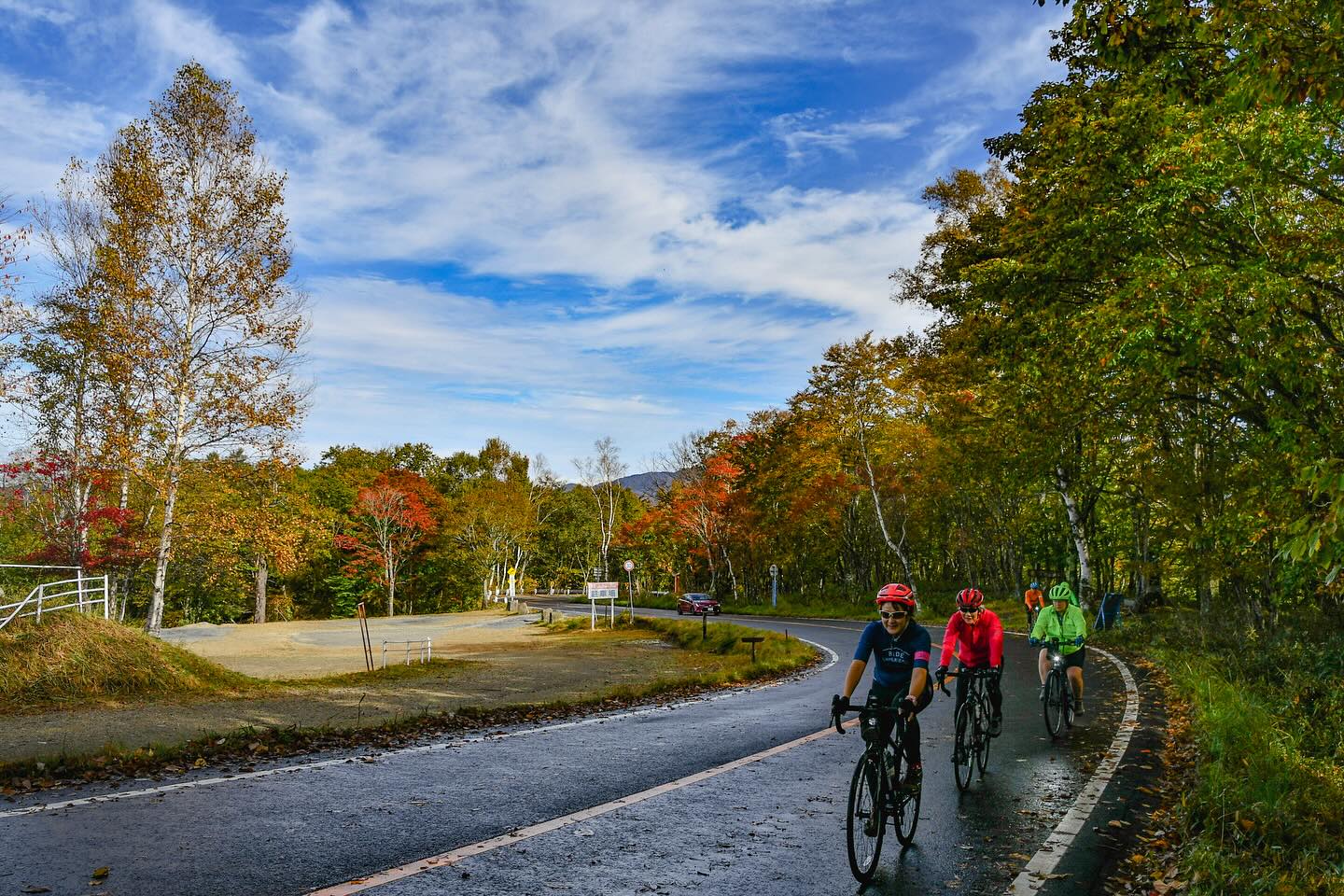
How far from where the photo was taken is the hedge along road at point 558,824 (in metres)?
5.12

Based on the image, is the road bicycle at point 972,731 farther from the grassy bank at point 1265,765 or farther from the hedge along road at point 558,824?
the grassy bank at point 1265,765

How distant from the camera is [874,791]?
544 cm

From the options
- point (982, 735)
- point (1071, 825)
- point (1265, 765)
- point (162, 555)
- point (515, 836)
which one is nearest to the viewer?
point (515, 836)

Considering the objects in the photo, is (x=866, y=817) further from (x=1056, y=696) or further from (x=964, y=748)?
(x=1056, y=696)

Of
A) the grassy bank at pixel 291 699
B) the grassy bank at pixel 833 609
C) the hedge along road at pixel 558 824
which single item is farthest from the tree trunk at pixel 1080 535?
the hedge along road at pixel 558 824

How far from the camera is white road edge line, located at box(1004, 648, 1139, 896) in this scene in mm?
5215

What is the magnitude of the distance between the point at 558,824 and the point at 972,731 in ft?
13.6

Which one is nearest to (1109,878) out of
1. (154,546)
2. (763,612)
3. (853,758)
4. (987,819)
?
(987,819)

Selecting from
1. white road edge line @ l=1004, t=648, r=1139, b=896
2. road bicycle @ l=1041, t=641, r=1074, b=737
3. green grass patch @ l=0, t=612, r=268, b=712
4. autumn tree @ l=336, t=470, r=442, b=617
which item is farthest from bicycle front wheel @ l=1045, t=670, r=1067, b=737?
autumn tree @ l=336, t=470, r=442, b=617

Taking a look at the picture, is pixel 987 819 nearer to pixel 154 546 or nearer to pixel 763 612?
pixel 154 546

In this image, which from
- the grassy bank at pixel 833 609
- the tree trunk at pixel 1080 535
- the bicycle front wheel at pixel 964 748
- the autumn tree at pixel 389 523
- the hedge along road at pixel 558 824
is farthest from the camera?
the autumn tree at pixel 389 523

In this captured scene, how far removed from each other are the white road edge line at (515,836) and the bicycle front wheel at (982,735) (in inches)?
89.0

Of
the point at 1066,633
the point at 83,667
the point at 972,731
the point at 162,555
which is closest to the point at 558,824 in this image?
the point at 972,731

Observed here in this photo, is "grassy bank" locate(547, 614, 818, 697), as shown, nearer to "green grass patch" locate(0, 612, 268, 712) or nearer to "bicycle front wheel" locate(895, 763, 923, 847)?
"green grass patch" locate(0, 612, 268, 712)
